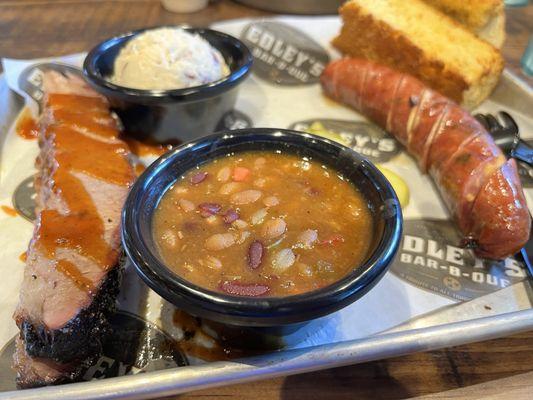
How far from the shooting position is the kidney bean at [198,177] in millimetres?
1805

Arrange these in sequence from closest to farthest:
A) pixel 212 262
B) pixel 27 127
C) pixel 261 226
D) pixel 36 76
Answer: pixel 212 262
pixel 261 226
pixel 27 127
pixel 36 76

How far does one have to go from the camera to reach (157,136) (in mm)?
2609

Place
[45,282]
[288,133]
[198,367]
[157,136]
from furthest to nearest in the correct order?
[157,136] < [288,133] < [45,282] < [198,367]

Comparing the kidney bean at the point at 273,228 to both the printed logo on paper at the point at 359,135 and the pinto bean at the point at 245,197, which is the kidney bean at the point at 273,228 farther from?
the printed logo on paper at the point at 359,135

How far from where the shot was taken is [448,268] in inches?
79.6

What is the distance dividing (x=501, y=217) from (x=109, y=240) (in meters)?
1.57

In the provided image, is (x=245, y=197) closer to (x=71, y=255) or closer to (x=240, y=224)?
(x=240, y=224)

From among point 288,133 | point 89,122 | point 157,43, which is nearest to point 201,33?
point 157,43

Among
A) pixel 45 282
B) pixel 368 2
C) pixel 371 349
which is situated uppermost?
pixel 368 2

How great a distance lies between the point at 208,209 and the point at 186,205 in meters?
0.09

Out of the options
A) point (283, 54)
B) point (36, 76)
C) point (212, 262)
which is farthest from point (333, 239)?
point (36, 76)

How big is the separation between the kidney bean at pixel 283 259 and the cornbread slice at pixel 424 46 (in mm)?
1858

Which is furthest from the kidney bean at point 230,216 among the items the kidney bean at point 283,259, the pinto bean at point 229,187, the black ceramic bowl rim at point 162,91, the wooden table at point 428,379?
the black ceramic bowl rim at point 162,91

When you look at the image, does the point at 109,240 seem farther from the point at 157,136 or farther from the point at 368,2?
the point at 368,2
